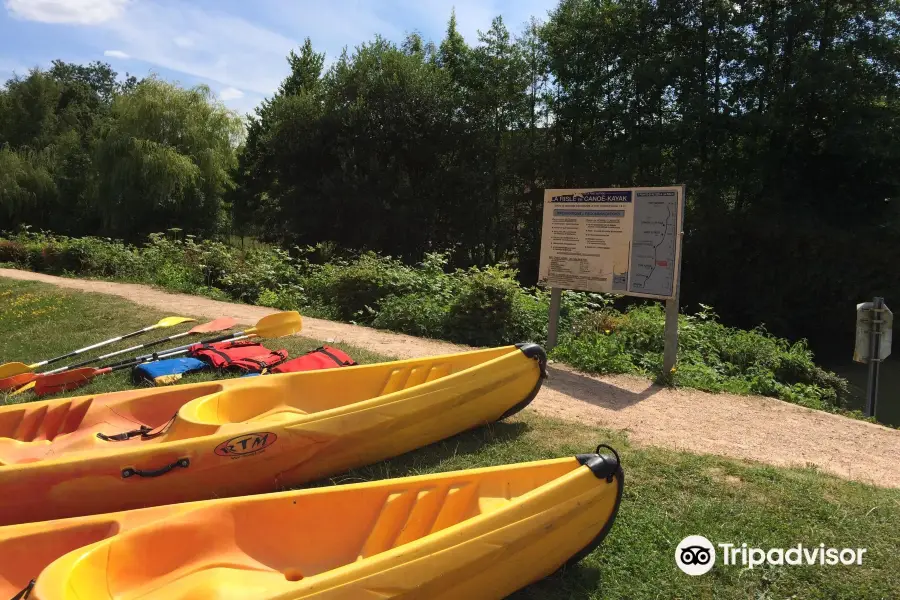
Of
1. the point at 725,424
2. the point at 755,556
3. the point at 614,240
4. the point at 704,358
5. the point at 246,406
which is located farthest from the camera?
the point at 704,358

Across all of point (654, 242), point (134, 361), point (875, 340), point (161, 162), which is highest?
point (161, 162)

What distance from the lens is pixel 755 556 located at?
10.0 feet

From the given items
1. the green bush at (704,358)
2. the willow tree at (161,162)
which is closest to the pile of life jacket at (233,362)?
the green bush at (704,358)

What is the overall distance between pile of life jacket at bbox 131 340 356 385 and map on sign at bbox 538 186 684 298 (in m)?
2.81

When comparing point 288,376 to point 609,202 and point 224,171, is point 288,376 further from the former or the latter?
point 224,171

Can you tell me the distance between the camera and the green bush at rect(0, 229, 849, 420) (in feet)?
24.0

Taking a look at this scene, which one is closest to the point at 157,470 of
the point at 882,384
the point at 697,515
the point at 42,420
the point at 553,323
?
the point at 42,420

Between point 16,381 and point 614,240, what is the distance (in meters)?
6.07

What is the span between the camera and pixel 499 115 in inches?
946

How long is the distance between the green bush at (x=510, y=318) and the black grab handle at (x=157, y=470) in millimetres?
4673

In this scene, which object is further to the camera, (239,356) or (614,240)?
(614,240)

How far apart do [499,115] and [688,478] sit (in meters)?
21.8

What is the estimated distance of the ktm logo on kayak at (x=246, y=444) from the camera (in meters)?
3.58

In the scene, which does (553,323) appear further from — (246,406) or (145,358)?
(145,358)
